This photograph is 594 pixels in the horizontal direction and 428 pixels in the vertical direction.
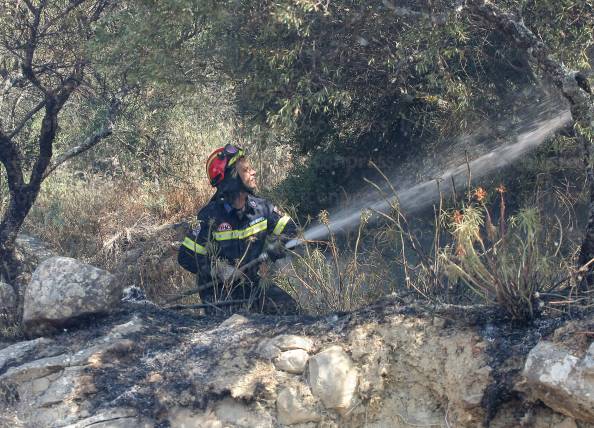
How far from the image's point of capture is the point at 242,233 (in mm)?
5500

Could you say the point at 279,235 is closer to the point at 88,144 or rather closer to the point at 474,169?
the point at 474,169

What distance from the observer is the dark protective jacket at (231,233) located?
5379mm

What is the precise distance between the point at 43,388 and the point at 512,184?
377 cm

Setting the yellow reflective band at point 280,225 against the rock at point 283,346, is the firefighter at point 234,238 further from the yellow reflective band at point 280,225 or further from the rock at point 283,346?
the rock at point 283,346

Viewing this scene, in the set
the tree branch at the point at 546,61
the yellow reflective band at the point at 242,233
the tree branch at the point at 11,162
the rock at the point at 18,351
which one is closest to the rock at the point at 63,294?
the rock at the point at 18,351

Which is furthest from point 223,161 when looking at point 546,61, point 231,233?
point 546,61

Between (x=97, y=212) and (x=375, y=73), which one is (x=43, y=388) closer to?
(x=375, y=73)

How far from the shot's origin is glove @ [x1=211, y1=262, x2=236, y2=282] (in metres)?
5.12

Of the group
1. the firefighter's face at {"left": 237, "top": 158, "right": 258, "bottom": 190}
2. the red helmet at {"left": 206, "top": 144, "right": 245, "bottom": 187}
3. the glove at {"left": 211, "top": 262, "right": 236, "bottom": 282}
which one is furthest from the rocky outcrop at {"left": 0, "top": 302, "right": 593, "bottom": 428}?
the red helmet at {"left": 206, "top": 144, "right": 245, "bottom": 187}

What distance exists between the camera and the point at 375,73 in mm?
5594

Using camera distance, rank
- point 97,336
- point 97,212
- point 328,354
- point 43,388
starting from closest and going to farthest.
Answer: point 328,354, point 43,388, point 97,336, point 97,212

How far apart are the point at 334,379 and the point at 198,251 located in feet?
5.94

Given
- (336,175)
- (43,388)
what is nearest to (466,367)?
(43,388)

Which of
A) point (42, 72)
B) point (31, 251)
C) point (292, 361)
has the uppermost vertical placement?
point (42, 72)
